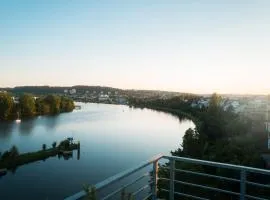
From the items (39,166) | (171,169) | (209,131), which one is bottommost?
(39,166)

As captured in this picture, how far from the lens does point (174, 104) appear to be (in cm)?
6562

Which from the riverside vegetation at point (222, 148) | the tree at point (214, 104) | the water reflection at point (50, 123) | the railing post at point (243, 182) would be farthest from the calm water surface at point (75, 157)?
the railing post at point (243, 182)

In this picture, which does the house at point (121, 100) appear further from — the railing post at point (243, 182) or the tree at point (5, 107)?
the railing post at point (243, 182)

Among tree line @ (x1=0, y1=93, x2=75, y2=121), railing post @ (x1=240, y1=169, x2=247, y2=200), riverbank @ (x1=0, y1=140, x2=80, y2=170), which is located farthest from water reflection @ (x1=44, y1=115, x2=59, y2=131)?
railing post @ (x1=240, y1=169, x2=247, y2=200)

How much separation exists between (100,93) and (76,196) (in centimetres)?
10947

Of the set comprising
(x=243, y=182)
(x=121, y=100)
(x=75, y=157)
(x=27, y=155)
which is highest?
(x=243, y=182)

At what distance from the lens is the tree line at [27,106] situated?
44.2 m

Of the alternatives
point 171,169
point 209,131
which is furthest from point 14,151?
point 171,169

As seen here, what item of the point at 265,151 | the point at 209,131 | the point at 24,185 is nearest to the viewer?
the point at 265,151

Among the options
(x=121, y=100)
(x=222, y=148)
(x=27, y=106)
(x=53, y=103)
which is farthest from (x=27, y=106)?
(x=121, y=100)

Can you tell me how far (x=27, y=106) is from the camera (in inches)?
1873

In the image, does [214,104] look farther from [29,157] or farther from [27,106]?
[27,106]

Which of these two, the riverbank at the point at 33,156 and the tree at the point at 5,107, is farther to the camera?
the tree at the point at 5,107

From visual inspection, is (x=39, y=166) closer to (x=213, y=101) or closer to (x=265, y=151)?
(x=265, y=151)
